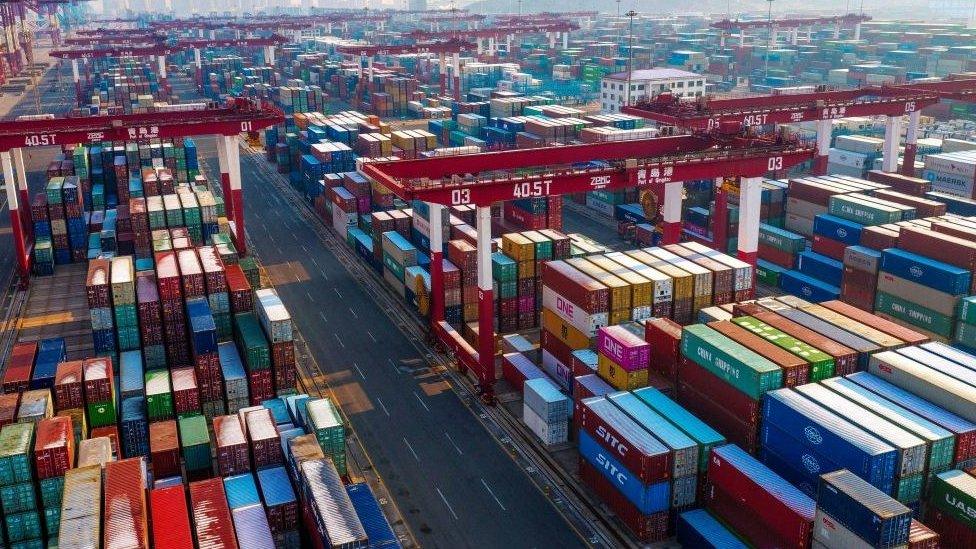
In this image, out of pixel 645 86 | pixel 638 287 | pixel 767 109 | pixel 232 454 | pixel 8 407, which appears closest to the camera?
pixel 232 454

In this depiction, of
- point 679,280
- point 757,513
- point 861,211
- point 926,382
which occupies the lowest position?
point 757,513

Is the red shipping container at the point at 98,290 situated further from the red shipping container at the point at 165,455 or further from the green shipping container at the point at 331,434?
the green shipping container at the point at 331,434

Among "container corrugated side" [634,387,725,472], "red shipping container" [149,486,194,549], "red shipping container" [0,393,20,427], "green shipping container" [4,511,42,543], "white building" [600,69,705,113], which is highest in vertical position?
"white building" [600,69,705,113]

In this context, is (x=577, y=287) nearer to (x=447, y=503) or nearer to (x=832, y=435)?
(x=447, y=503)

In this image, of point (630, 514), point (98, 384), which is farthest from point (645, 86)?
point (98, 384)

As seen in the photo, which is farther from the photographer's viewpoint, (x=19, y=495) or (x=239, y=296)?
(x=239, y=296)

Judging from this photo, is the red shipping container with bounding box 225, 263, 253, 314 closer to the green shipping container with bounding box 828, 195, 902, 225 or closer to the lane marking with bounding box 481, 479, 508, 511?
the lane marking with bounding box 481, 479, 508, 511

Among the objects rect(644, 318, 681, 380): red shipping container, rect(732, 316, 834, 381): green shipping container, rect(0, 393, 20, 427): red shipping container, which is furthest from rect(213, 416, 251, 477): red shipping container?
rect(732, 316, 834, 381): green shipping container

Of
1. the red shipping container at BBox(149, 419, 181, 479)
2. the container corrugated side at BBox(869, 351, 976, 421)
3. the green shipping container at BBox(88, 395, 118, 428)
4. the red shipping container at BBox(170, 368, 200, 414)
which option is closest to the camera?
the container corrugated side at BBox(869, 351, 976, 421)
